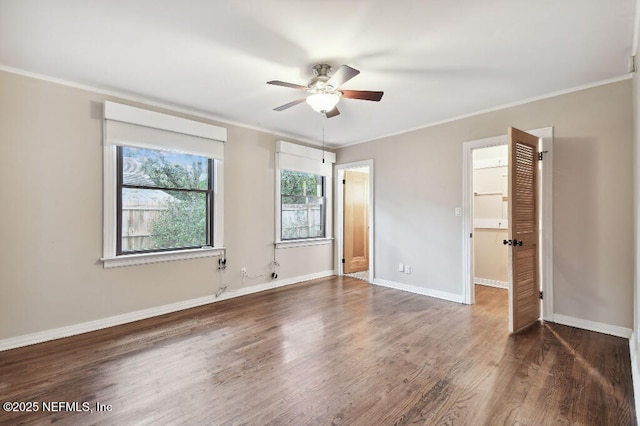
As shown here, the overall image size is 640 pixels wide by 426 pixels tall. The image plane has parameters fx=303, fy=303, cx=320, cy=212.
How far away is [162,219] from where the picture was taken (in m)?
3.68

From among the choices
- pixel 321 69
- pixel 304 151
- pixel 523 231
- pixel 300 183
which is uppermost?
pixel 321 69

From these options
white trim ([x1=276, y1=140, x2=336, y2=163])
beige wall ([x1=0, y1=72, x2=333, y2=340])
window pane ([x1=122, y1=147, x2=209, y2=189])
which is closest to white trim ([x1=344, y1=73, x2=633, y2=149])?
white trim ([x1=276, y1=140, x2=336, y2=163])

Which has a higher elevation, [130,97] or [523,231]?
[130,97]

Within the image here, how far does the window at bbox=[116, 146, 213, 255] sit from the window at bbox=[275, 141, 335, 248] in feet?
3.83

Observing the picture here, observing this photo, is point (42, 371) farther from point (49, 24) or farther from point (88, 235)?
point (49, 24)

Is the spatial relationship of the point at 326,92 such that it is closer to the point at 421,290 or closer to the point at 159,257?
the point at 159,257

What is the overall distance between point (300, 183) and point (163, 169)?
226 cm

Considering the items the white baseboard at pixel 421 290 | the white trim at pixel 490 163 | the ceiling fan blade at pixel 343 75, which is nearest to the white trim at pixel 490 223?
the white trim at pixel 490 163

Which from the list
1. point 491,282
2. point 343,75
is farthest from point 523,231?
point 343,75

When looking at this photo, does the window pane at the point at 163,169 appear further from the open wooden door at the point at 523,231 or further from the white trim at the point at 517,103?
the open wooden door at the point at 523,231

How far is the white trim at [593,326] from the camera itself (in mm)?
2873

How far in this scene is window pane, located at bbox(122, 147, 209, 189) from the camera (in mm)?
3424

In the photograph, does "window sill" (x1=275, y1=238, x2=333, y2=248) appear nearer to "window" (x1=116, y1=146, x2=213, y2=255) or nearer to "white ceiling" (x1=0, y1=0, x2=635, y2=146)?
"window" (x1=116, y1=146, x2=213, y2=255)

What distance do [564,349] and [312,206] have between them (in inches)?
153
